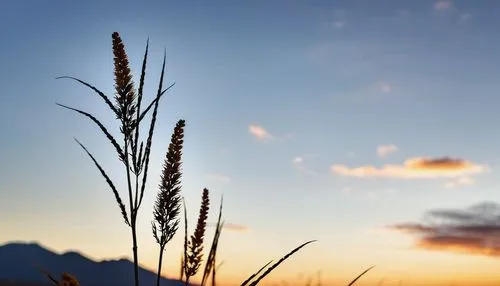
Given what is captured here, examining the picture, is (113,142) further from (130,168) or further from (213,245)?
(213,245)

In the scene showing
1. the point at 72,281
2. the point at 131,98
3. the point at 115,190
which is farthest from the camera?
the point at 131,98

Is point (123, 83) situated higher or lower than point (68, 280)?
Result: higher

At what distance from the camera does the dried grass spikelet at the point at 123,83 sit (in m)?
3.62

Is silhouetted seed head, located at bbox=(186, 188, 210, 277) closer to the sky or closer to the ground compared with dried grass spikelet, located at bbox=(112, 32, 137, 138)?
closer to the ground

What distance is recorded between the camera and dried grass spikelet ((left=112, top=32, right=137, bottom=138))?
11.9 ft

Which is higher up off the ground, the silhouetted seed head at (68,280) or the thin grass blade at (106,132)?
the thin grass blade at (106,132)

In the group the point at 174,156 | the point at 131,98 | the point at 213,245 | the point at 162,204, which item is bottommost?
the point at 213,245

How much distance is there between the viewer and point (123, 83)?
12.0 ft

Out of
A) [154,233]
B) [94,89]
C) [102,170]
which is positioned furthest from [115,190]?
[94,89]

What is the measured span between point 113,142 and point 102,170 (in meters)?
0.19

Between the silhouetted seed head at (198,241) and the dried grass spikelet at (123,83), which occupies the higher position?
the dried grass spikelet at (123,83)

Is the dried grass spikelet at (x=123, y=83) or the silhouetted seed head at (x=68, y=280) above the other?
the dried grass spikelet at (x=123, y=83)

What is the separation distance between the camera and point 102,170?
340cm

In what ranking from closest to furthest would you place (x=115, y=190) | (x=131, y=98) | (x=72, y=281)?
1. (x=72, y=281)
2. (x=115, y=190)
3. (x=131, y=98)
